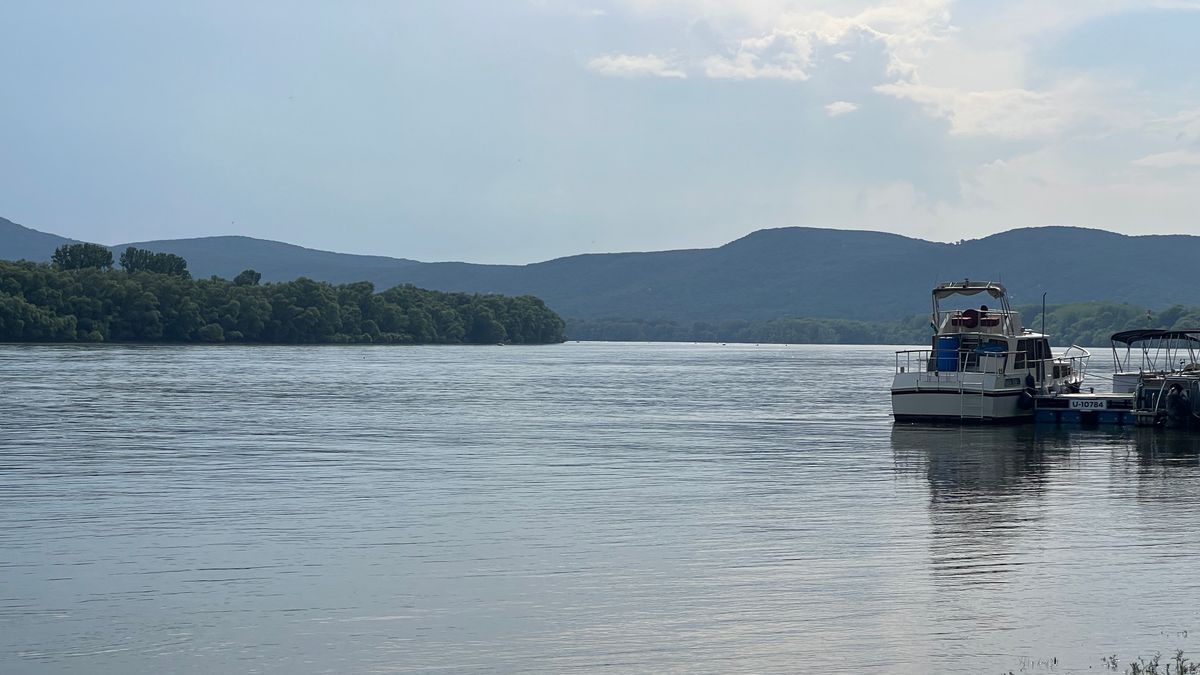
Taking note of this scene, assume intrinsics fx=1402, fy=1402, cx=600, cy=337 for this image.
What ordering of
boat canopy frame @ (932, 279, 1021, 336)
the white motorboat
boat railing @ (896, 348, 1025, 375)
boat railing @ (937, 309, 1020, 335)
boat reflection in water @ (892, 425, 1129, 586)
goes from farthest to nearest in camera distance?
boat canopy frame @ (932, 279, 1021, 336) → boat railing @ (937, 309, 1020, 335) → boat railing @ (896, 348, 1025, 375) → the white motorboat → boat reflection in water @ (892, 425, 1129, 586)

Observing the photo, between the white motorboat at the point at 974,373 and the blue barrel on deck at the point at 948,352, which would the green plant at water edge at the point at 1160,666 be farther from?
the blue barrel on deck at the point at 948,352

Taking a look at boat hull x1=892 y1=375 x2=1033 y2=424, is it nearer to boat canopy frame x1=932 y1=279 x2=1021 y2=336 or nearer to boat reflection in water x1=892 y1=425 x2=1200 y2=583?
boat reflection in water x1=892 y1=425 x2=1200 y2=583

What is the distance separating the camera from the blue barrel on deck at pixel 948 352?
6525cm

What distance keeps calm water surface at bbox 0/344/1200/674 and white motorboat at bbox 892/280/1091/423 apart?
23.5ft

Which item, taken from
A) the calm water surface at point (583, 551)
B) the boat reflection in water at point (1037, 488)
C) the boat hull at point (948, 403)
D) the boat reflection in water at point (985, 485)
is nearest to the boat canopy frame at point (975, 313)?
the boat hull at point (948, 403)

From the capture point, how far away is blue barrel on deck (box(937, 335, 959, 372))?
6525 centimetres

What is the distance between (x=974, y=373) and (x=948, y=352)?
1603 millimetres

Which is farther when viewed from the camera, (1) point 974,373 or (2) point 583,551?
(1) point 974,373

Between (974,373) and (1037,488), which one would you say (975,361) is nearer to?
(974,373)

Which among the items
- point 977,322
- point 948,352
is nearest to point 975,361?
point 948,352

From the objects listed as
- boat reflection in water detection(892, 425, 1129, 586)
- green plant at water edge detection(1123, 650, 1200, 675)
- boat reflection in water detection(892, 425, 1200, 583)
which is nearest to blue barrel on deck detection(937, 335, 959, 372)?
boat reflection in water detection(892, 425, 1129, 586)

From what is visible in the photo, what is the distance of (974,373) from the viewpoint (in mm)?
64562

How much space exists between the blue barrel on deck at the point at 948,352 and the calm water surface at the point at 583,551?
924cm

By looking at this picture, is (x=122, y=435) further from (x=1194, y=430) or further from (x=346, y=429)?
(x=1194, y=430)
